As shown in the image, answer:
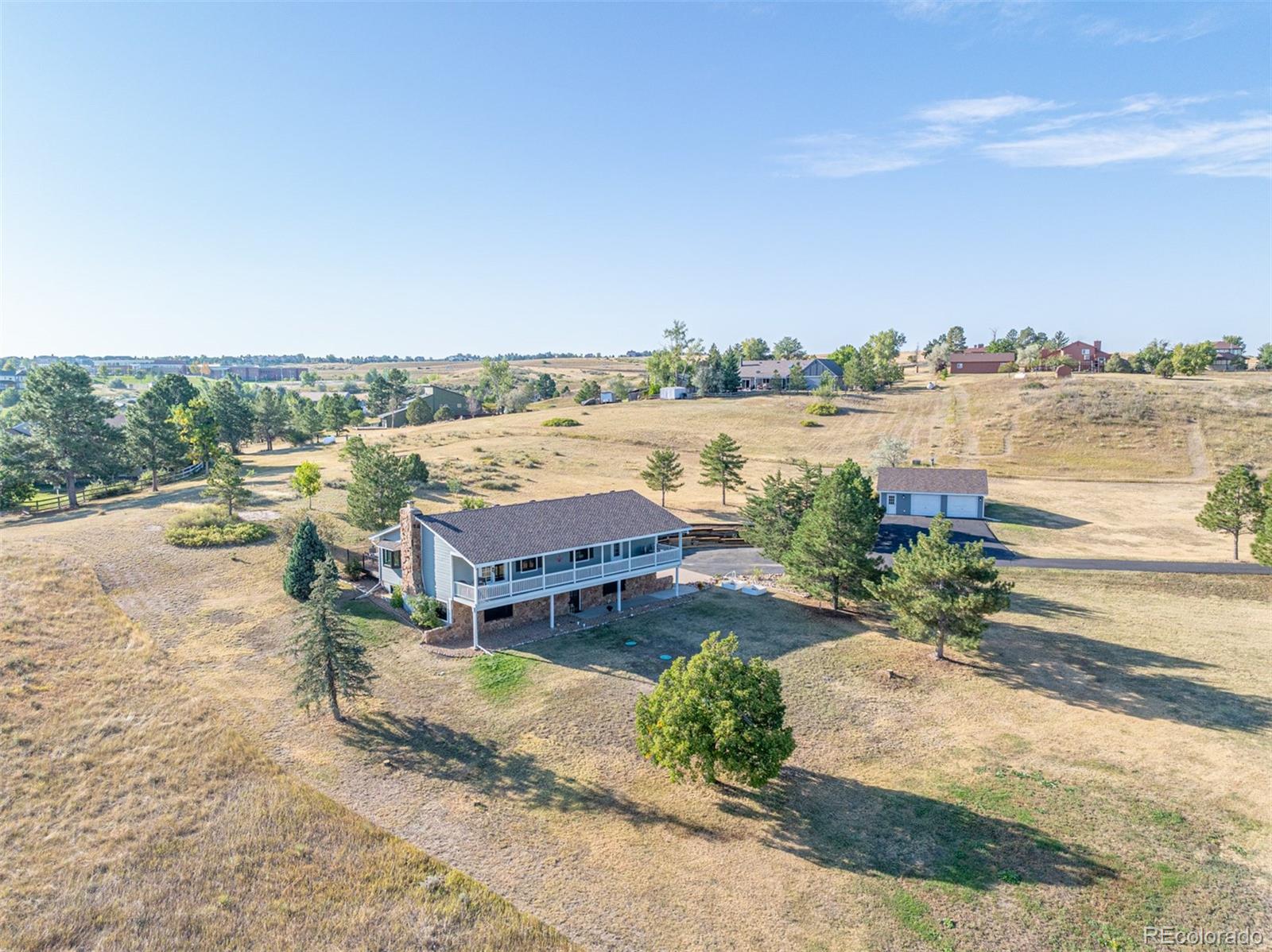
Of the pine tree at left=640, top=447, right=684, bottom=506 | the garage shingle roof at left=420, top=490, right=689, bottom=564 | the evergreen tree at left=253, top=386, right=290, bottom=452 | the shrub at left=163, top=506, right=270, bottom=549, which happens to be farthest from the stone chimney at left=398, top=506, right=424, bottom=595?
the evergreen tree at left=253, top=386, right=290, bottom=452

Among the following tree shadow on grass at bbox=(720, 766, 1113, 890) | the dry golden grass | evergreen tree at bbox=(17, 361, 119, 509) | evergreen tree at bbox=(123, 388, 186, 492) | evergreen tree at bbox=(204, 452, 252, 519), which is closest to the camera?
the dry golden grass

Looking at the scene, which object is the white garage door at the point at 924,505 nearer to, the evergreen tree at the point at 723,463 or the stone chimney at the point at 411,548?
the evergreen tree at the point at 723,463

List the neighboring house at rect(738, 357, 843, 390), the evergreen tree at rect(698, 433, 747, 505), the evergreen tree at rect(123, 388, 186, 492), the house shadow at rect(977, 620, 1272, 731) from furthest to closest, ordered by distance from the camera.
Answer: the neighboring house at rect(738, 357, 843, 390) → the evergreen tree at rect(698, 433, 747, 505) → the evergreen tree at rect(123, 388, 186, 492) → the house shadow at rect(977, 620, 1272, 731)

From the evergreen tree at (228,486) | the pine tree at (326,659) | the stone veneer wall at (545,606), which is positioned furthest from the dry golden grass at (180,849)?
the evergreen tree at (228,486)

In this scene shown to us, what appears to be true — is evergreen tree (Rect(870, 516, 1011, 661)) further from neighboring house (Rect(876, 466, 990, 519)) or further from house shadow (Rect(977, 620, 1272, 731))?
neighboring house (Rect(876, 466, 990, 519))

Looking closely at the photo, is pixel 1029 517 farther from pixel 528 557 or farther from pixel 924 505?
pixel 528 557

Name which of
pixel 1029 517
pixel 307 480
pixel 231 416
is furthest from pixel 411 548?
pixel 231 416

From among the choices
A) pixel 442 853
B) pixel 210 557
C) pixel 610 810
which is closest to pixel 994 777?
pixel 610 810

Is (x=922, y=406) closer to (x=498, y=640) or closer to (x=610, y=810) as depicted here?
(x=498, y=640)
